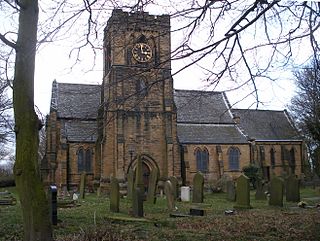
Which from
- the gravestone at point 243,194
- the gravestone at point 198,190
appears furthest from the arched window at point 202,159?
the gravestone at point 243,194

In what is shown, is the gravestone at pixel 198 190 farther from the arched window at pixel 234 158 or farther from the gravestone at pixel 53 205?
the arched window at pixel 234 158

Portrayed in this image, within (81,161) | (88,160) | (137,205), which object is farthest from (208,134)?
(137,205)

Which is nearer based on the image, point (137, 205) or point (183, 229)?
point (183, 229)

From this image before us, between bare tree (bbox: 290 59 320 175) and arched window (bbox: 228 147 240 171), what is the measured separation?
6635 millimetres

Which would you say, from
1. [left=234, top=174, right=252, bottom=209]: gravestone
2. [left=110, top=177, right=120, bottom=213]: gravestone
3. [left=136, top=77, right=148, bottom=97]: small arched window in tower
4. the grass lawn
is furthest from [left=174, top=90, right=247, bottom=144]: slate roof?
[left=136, top=77, right=148, bottom=97]: small arched window in tower

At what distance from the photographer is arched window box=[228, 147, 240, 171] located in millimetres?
40625

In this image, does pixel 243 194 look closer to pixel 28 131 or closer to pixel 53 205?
pixel 53 205

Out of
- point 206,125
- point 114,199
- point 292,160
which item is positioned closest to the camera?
point 114,199

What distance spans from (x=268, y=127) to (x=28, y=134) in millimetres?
42064

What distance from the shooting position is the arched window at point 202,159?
3927 cm

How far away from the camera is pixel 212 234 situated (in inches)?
361

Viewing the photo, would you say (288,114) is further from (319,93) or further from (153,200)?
(153,200)

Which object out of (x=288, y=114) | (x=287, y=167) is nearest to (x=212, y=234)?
(x=287, y=167)

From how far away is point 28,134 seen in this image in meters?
6.88
